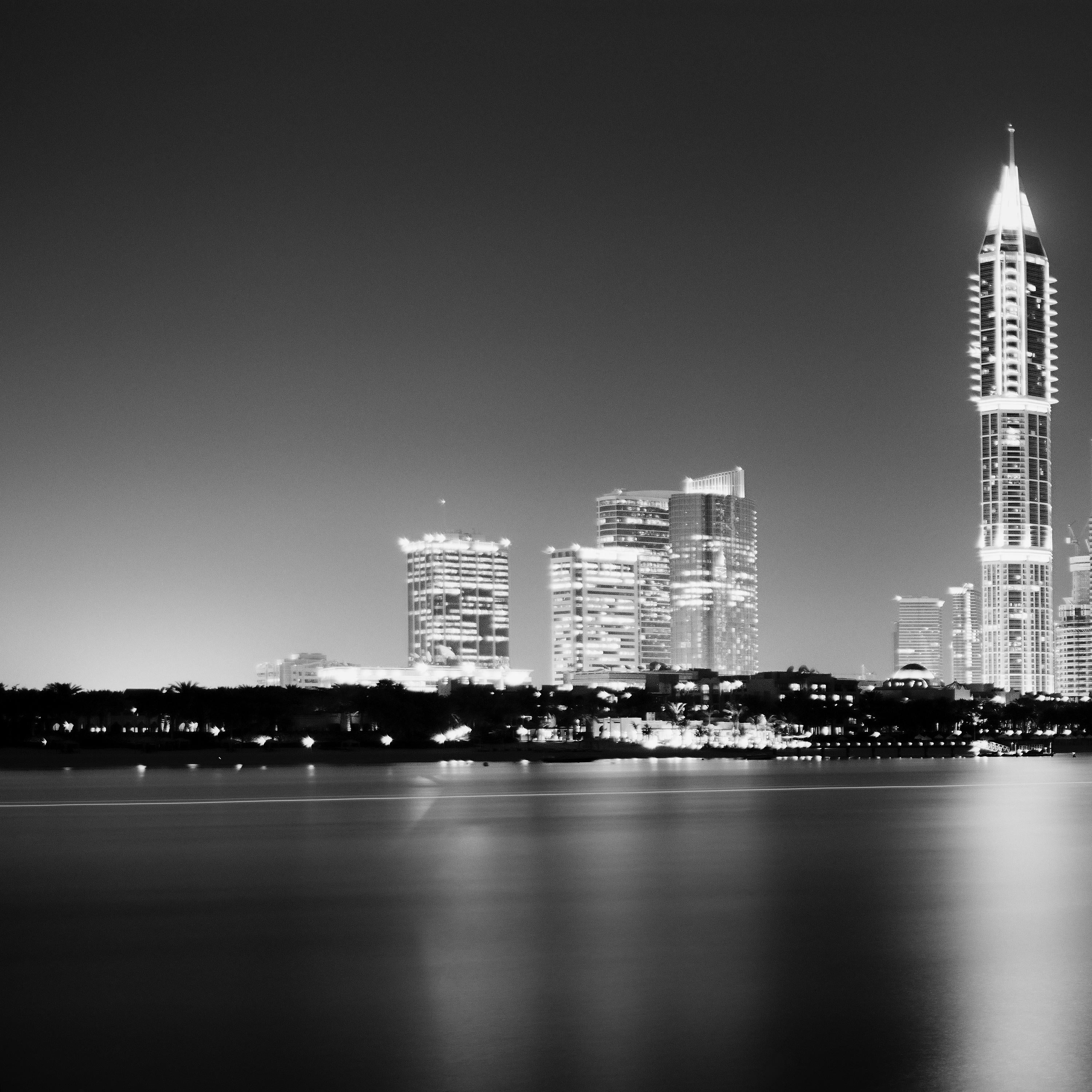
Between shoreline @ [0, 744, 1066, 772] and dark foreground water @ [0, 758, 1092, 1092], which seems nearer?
dark foreground water @ [0, 758, 1092, 1092]

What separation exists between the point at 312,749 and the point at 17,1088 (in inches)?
5906

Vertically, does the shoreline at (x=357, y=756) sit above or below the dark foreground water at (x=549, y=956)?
below

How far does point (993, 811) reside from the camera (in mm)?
58062

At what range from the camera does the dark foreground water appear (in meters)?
14.0

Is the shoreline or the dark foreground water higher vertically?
the dark foreground water

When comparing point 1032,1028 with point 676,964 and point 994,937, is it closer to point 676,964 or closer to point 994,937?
point 676,964

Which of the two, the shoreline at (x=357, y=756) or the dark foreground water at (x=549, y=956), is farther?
the shoreline at (x=357, y=756)

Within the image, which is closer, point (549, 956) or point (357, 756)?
point (549, 956)

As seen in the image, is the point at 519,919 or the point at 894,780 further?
the point at 894,780

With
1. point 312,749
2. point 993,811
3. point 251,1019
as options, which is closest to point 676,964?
point 251,1019

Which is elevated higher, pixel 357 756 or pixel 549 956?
pixel 549 956

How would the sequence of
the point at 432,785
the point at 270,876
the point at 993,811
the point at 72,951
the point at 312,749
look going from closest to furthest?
the point at 72,951, the point at 270,876, the point at 993,811, the point at 432,785, the point at 312,749

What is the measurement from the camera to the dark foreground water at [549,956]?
13992 millimetres

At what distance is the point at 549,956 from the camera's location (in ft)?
67.3
